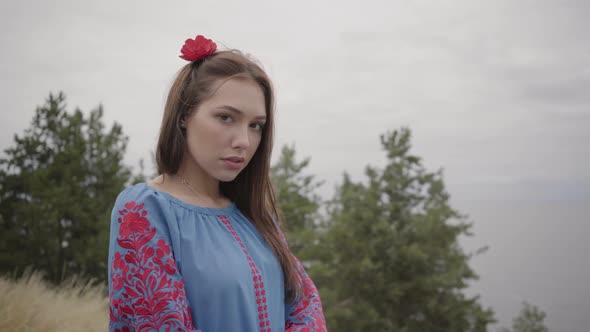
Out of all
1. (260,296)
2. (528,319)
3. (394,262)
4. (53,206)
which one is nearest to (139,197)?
(260,296)

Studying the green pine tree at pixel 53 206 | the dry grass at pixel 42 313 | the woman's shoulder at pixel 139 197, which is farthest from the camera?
the green pine tree at pixel 53 206

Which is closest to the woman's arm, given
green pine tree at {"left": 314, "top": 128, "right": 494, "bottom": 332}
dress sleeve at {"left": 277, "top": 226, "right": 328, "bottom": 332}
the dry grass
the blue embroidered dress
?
dress sleeve at {"left": 277, "top": 226, "right": 328, "bottom": 332}

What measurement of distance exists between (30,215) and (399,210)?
491 inches

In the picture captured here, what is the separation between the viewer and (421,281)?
15391 millimetres

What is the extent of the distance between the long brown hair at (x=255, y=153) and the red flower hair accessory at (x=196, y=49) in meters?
0.03

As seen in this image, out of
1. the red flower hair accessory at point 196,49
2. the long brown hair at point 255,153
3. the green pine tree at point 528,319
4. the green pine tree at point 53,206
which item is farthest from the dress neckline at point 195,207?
the green pine tree at point 528,319

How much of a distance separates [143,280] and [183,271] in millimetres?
138

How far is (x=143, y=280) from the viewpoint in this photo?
1366 millimetres

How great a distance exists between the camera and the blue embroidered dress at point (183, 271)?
53.7 inches

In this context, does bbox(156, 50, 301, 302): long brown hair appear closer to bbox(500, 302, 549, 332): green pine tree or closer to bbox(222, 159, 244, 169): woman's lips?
bbox(222, 159, 244, 169): woman's lips

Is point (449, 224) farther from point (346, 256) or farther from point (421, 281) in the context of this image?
point (346, 256)

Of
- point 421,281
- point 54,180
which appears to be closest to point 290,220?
point 421,281

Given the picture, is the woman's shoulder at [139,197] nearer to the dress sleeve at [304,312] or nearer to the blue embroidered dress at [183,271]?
the blue embroidered dress at [183,271]

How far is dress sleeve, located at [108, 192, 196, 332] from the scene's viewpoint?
1350 millimetres
